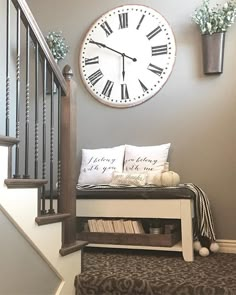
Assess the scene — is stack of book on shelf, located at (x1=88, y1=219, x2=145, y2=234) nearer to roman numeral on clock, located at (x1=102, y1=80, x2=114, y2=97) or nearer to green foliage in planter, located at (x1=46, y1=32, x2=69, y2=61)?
roman numeral on clock, located at (x1=102, y1=80, x2=114, y2=97)

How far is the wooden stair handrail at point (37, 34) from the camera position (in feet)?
6.17

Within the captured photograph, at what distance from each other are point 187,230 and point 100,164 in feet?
3.88

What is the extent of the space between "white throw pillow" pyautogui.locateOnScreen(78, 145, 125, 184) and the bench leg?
3.15 feet

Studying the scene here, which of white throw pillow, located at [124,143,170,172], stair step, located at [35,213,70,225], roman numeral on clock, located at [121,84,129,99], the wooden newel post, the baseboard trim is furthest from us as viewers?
roman numeral on clock, located at [121,84,129,99]

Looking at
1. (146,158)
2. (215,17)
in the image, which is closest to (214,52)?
(215,17)

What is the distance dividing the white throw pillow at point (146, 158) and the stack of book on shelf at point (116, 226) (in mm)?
667

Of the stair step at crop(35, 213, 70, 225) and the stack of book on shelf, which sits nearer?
the stair step at crop(35, 213, 70, 225)

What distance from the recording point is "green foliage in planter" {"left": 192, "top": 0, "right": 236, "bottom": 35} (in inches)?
119

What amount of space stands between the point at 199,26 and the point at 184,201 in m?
1.64

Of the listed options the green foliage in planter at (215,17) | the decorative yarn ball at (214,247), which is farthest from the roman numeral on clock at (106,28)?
the decorative yarn ball at (214,247)

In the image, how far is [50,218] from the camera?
75.5 inches

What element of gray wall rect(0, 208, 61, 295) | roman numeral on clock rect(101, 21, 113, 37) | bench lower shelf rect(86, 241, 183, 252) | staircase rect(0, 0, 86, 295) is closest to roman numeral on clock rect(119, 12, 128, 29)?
roman numeral on clock rect(101, 21, 113, 37)

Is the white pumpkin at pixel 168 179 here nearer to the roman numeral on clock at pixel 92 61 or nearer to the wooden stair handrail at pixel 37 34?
the wooden stair handrail at pixel 37 34

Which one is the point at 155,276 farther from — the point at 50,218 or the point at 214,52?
the point at 214,52
